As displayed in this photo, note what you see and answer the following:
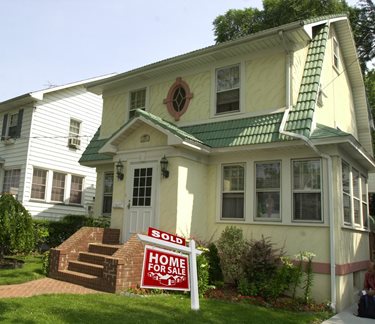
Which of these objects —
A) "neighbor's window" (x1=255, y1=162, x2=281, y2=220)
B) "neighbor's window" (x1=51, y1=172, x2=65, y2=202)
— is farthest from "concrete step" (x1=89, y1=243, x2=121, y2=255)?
"neighbor's window" (x1=51, y1=172, x2=65, y2=202)

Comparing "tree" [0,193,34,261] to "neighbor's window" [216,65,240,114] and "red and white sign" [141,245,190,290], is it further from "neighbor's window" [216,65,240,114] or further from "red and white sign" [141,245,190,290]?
"red and white sign" [141,245,190,290]

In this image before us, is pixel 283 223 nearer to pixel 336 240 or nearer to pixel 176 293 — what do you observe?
pixel 336 240

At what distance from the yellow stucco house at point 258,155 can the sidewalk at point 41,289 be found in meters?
2.49

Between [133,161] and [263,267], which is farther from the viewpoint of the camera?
[133,161]

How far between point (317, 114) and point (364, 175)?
3.69 meters

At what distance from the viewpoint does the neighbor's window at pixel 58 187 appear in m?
18.8

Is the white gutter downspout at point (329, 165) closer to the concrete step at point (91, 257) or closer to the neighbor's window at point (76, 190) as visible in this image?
the concrete step at point (91, 257)

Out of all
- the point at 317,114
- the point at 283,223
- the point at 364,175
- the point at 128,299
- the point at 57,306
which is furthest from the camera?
the point at 364,175

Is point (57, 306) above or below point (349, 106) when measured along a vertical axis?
below

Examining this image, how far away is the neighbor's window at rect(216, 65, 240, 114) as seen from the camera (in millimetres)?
11516

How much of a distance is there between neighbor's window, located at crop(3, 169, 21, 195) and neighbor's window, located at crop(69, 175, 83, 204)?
8.47ft

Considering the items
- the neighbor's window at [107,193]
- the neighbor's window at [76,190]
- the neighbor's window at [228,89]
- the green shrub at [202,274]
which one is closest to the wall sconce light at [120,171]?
the neighbor's window at [107,193]

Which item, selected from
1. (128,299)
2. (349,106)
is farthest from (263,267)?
(349,106)

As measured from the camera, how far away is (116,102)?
48.3 feet
